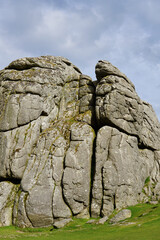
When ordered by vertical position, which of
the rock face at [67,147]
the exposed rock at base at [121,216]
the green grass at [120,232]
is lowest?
the green grass at [120,232]

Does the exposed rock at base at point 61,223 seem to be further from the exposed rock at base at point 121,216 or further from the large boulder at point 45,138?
the exposed rock at base at point 121,216

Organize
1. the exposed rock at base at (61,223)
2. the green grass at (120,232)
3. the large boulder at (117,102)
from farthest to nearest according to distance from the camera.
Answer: the large boulder at (117,102) < the exposed rock at base at (61,223) < the green grass at (120,232)

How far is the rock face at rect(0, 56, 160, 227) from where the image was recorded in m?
38.5

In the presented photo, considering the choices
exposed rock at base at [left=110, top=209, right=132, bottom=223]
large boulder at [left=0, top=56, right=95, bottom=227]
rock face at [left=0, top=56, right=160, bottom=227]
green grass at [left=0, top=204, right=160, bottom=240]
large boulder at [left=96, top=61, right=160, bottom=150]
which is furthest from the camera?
large boulder at [left=96, top=61, right=160, bottom=150]

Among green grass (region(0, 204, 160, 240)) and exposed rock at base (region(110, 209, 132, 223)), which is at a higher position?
exposed rock at base (region(110, 209, 132, 223))

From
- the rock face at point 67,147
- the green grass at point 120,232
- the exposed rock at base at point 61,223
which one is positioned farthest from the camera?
the rock face at point 67,147

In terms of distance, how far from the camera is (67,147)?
43.0 metres

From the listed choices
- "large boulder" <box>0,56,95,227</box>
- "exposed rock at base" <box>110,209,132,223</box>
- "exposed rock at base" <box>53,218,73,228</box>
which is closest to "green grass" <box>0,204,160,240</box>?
"exposed rock at base" <box>53,218,73,228</box>

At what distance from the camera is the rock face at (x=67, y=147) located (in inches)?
1517

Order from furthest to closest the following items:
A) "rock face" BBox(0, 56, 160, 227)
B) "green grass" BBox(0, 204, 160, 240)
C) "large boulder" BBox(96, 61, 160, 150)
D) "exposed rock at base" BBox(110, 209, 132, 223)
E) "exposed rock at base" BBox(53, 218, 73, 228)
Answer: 1. "large boulder" BBox(96, 61, 160, 150)
2. "rock face" BBox(0, 56, 160, 227)
3. "exposed rock at base" BBox(53, 218, 73, 228)
4. "exposed rock at base" BBox(110, 209, 132, 223)
5. "green grass" BBox(0, 204, 160, 240)

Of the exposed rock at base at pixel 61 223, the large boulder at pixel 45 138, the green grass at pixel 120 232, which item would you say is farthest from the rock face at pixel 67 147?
the green grass at pixel 120 232

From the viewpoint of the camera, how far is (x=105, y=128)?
4378 cm

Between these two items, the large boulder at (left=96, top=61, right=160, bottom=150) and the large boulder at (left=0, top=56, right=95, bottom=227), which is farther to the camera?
the large boulder at (left=96, top=61, right=160, bottom=150)

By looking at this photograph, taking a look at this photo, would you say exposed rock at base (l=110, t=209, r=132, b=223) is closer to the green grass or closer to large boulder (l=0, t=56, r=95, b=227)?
the green grass
